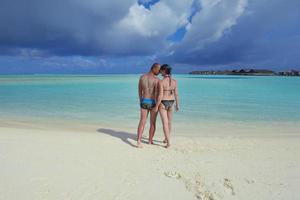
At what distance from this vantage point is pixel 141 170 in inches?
166

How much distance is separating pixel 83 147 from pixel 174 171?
7.55ft

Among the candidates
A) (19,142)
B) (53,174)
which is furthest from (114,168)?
(19,142)

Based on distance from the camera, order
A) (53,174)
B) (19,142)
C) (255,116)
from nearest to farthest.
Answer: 1. (53,174)
2. (19,142)
3. (255,116)

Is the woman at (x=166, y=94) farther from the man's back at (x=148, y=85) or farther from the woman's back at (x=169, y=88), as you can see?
the man's back at (x=148, y=85)

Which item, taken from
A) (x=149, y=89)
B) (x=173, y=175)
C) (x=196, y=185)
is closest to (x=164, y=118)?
(x=149, y=89)

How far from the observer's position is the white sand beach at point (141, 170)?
3434 millimetres

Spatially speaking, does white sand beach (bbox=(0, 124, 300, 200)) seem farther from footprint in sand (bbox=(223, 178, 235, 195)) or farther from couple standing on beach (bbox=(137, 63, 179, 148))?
couple standing on beach (bbox=(137, 63, 179, 148))

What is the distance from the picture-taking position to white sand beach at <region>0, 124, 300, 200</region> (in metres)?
3.43

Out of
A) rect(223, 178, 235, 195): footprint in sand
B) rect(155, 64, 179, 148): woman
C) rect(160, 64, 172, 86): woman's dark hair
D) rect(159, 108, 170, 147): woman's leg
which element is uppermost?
rect(160, 64, 172, 86): woman's dark hair

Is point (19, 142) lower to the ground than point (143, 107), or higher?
lower

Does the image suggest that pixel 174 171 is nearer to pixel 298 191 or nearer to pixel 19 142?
pixel 298 191

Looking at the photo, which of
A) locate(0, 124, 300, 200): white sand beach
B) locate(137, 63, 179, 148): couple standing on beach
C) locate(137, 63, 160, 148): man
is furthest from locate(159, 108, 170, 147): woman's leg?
locate(0, 124, 300, 200): white sand beach

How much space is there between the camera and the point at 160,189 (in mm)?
3566

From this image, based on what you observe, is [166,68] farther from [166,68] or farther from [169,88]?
[169,88]
